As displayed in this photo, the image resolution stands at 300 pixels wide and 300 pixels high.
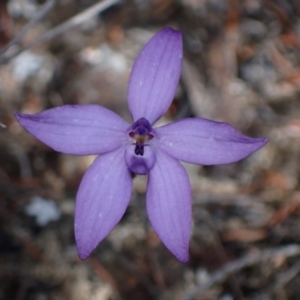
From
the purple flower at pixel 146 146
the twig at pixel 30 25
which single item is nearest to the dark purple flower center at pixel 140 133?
the purple flower at pixel 146 146

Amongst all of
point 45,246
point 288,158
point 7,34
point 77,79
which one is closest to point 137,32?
point 77,79

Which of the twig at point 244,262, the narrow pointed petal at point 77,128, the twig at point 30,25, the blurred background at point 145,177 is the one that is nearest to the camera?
the narrow pointed petal at point 77,128

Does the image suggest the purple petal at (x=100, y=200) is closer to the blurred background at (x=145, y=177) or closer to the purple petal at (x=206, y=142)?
the purple petal at (x=206, y=142)

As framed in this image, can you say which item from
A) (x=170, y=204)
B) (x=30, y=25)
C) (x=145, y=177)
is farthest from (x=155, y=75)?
(x=145, y=177)

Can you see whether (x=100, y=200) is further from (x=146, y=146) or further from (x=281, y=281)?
(x=281, y=281)

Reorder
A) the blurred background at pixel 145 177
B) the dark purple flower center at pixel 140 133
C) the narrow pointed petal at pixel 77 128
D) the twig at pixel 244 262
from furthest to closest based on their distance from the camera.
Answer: the blurred background at pixel 145 177 → the twig at pixel 244 262 → the dark purple flower center at pixel 140 133 → the narrow pointed petal at pixel 77 128

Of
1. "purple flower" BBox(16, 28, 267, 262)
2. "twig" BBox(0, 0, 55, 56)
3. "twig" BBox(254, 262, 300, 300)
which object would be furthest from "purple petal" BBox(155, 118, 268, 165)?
"twig" BBox(254, 262, 300, 300)

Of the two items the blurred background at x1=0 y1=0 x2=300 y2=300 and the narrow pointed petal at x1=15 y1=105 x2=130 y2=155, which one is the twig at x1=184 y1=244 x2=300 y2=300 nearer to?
the blurred background at x1=0 y1=0 x2=300 y2=300
